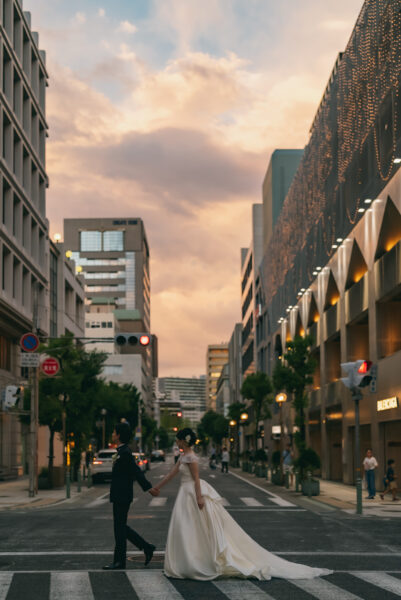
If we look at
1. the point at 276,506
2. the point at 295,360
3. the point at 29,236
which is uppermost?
the point at 29,236

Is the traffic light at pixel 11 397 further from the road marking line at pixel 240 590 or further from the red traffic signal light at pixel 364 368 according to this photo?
the road marking line at pixel 240 590

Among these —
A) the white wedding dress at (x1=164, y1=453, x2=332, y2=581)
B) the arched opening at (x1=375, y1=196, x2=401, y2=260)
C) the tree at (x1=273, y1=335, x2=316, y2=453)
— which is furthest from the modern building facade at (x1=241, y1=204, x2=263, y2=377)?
the white wedding dress at (x1=164, y1=453, x2=332, y2=581)

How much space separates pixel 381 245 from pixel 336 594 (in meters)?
26.8

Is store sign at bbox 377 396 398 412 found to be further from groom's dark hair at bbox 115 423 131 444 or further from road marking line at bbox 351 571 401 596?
groom's dark hair at bbox 115 423 131 444

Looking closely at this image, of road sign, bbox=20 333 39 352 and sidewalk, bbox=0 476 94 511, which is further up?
road sign, bbox=20 333 39 352

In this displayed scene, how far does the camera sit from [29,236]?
184 ft

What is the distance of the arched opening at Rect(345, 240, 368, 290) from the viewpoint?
40031 millimetres

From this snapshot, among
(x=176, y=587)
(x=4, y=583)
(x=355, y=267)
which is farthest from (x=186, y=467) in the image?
(x=355, y=267)

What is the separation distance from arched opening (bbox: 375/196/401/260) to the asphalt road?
13.2 metres

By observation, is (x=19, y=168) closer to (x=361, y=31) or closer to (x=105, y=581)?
(x=361, y=31)

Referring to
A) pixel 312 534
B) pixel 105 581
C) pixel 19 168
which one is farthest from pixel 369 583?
pixel 19 168

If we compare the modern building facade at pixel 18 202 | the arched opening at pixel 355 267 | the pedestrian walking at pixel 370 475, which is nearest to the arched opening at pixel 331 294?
the arched opening at pixel 355 267

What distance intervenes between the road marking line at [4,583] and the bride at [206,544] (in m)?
2.04

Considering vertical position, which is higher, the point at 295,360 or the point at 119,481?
the point at 295,360
